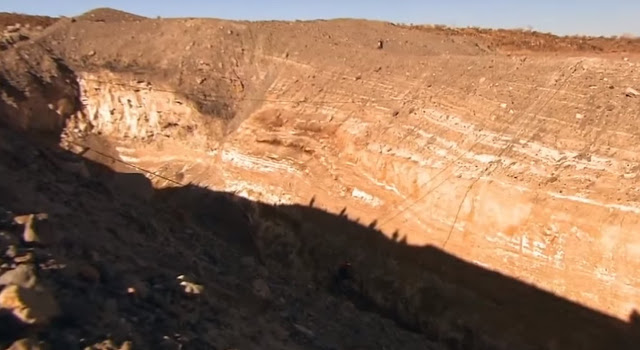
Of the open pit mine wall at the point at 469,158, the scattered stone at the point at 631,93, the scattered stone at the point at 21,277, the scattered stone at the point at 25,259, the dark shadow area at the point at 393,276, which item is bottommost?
the dark shadow area at the point at 393,276

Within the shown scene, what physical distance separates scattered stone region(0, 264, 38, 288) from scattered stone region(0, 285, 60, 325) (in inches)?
5.0

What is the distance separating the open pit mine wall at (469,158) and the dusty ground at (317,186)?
43 millimetres

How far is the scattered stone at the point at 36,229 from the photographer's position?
6.34 meters

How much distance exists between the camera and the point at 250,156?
19453 mm

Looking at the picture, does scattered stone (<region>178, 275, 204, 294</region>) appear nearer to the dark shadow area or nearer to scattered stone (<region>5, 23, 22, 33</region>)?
the dark shadow area

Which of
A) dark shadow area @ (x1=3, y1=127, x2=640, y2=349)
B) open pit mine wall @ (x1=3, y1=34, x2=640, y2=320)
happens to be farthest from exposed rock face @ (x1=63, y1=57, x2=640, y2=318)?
dark shadow area @ (x1=3, y1=127, x2=640, y2=349)

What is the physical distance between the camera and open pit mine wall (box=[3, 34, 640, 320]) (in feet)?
39.8

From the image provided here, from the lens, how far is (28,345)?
15.9 feet

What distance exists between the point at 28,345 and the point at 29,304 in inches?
15.5

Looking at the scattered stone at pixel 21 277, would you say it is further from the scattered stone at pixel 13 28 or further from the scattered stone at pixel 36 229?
the scattered stone at pixel 13 28

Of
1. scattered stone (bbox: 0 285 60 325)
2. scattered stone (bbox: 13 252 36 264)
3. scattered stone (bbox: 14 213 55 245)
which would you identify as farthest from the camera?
scattered stone (bbox: 14 213 55 245)

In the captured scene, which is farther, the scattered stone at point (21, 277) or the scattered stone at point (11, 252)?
the scattered stone at point (11, 252)

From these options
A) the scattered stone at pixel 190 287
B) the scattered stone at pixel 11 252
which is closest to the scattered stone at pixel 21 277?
the scattered stone at pixel 11 252

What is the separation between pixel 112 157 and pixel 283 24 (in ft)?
→ 23.6
